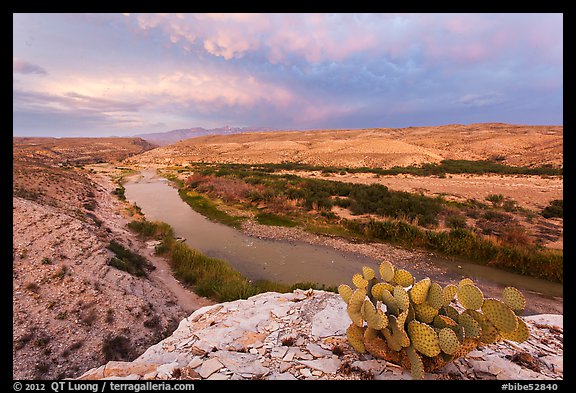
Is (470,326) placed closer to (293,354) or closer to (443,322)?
(443,322)

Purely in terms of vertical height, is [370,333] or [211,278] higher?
[370,333]

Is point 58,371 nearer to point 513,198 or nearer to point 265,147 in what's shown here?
point 513,198

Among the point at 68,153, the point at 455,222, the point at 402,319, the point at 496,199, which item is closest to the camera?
the point at 402,319

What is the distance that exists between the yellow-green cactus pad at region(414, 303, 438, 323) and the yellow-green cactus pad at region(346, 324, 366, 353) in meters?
0.96

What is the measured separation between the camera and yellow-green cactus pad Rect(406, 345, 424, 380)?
3.32 meters

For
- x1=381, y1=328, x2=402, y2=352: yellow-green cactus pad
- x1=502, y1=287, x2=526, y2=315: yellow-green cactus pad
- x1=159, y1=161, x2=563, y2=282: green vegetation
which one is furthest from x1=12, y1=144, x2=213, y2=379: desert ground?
x1=159, y1=161, x2=563, y2=282: green vegetation

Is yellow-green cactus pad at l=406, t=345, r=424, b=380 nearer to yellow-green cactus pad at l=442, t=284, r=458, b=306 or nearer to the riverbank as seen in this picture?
yellow-green cactus pad at l=442, t=284, r=458, b=306

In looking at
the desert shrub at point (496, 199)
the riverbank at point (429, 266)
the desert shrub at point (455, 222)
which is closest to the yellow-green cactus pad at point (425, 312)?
the riverbank at point (429, 266)

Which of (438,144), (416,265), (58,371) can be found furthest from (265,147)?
(58,371)

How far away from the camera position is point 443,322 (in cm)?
380

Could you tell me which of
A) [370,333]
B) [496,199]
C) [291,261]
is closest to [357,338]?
[370,333]

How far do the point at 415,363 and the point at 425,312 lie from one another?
2.37ft
